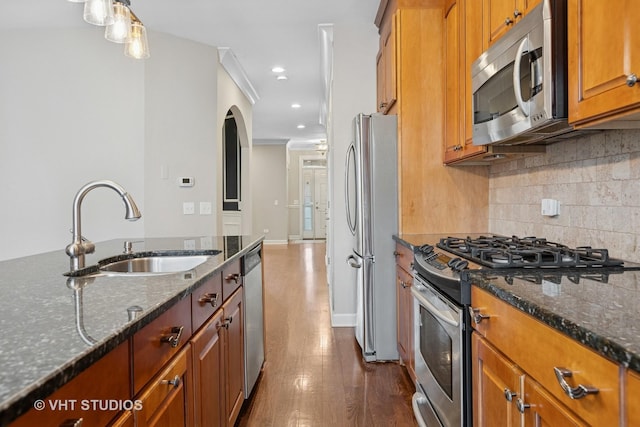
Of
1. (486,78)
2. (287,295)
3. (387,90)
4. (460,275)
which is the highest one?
(387,90)

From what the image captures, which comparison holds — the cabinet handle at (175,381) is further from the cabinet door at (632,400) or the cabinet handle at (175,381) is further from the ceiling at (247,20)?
the ceiling at (247,20)

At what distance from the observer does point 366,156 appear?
2816 mm

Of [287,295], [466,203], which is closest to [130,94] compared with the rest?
[287,295]

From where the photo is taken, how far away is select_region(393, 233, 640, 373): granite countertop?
73cm

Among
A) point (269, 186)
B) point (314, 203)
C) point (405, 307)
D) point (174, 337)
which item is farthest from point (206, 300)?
point (314, 203)

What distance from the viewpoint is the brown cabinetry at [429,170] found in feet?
9.08

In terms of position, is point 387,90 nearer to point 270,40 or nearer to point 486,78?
point 486,78

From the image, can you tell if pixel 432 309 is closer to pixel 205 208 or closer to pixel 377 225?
pixel 377 225

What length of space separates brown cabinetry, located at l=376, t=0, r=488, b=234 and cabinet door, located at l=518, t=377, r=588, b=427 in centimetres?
179

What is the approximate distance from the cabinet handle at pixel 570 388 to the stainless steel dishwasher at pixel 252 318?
1567mm

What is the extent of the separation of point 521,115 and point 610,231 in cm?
58

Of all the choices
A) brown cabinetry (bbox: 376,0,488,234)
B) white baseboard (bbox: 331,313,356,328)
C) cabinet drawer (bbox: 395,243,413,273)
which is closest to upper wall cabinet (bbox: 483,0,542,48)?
brown cabinetry (bbox: 376,0,488,234)

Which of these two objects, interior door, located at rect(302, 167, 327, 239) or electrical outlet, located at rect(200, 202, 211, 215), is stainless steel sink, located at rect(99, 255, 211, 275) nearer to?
electrical outlet, located at rect(200, 202, 211, 215)

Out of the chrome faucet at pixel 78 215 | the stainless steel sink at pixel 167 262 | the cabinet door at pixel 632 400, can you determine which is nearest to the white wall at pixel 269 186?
the stainless steel sink at pixel 167 262
